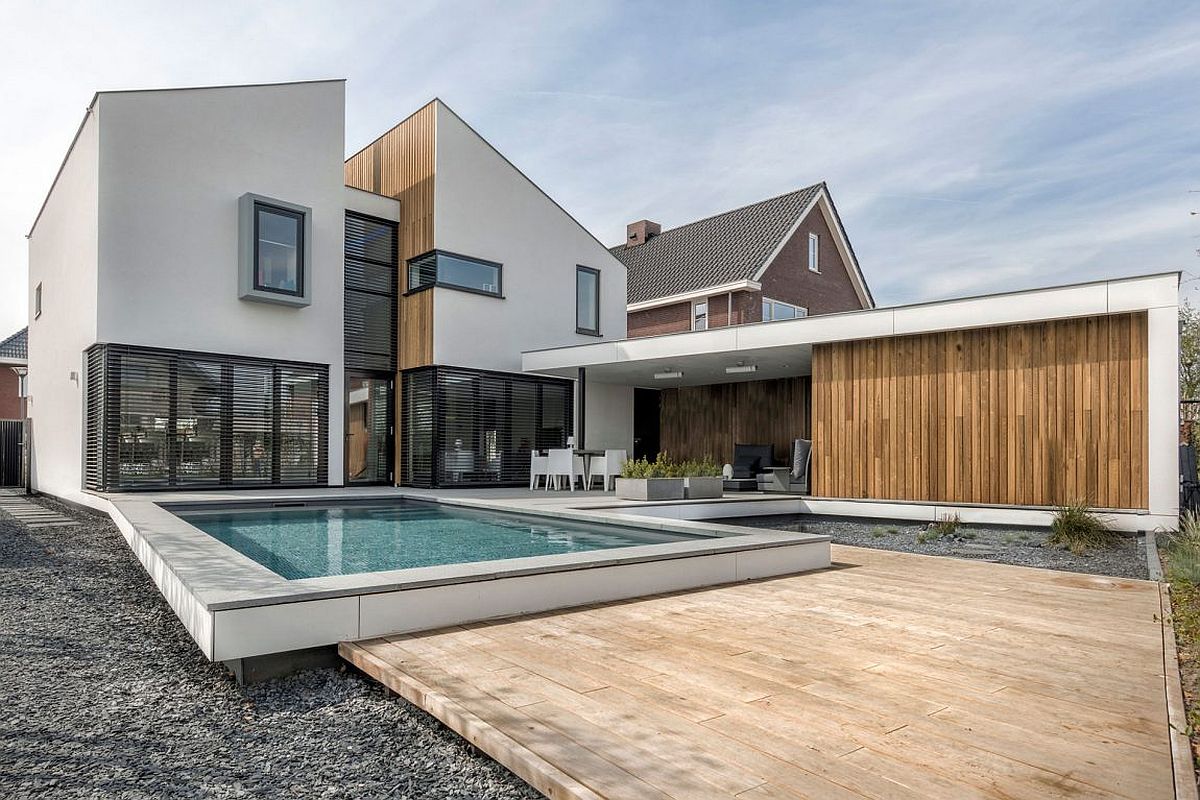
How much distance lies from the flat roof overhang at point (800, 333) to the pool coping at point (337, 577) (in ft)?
15.2

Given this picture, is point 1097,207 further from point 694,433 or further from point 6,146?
point 6,146

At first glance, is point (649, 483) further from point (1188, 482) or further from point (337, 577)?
point (337, 577)

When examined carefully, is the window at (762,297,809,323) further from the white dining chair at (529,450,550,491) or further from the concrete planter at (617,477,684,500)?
the concrete planter at (617,477,684,500)

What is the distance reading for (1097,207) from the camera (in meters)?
16.9

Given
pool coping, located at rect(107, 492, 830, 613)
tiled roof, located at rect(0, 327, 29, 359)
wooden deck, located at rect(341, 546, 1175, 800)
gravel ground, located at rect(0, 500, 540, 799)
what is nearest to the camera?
wooden deck, located at rect(341, 546, 1175, 800)

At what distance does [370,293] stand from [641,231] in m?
12.8

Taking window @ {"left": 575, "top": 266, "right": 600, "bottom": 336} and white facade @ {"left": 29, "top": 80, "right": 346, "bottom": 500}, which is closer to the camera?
white facade @ {"left": 29, "top": 80, "right": 346, "bottom": 500}

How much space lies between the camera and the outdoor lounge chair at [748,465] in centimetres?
1361

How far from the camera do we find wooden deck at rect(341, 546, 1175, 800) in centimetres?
218

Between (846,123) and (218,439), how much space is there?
12088 millimetres

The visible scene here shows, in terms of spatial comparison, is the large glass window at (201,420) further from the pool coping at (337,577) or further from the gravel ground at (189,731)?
the gravel ground at (189,731)

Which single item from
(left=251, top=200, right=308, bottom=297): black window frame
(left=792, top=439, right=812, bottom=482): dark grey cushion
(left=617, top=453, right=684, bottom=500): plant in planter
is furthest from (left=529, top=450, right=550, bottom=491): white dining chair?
(left=251, top=200, right=308, bottom=297): black window frame

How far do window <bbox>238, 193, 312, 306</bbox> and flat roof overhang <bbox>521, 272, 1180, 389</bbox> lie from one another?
4365mm

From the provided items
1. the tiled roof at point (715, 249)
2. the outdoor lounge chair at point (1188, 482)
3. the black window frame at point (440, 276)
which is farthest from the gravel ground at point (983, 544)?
the tiled roof at point (715, 249)
